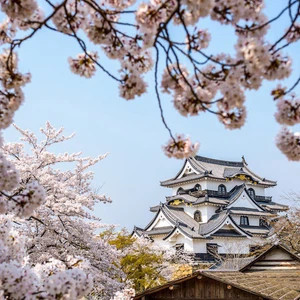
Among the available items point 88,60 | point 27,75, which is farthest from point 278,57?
point 27,75

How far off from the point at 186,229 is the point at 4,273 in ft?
101

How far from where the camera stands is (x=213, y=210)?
3628cm

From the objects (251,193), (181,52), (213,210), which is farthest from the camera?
(251,193)

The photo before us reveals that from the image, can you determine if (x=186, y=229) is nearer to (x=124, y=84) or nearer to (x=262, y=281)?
(x=262, y=281)

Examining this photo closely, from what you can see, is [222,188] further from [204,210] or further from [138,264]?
[138,264]

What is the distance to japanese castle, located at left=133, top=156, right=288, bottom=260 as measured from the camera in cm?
3319

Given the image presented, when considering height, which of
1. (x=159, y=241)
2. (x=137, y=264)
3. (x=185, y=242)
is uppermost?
(x=159, y=241)

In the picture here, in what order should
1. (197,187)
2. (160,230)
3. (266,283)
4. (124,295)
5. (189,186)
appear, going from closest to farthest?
(124,295) → (266,283) → (160,230) → (197,187) → (189,186)

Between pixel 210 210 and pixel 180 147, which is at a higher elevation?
pixel 210 210

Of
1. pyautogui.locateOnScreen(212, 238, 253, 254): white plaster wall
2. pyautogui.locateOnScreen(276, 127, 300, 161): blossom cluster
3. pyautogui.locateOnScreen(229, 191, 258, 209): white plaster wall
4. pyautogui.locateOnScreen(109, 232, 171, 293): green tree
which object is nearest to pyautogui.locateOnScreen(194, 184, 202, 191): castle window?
pyautogui.locateOnScreen(229, 191, 258, 209): white plaster wall

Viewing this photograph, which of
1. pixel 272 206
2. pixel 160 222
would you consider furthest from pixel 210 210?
pixel 272 206

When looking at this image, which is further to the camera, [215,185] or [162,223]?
[215,185]

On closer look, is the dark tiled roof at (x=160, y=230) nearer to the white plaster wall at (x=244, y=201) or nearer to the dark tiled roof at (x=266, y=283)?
the white plaster wall at (x=244, y=201)

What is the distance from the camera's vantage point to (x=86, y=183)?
1468cm
